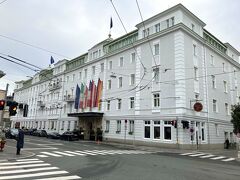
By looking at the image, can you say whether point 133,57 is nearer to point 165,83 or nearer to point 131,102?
point 131,102

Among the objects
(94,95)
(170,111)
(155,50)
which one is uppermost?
(155,50)

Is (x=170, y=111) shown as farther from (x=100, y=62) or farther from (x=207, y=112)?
(x=100, y=62)

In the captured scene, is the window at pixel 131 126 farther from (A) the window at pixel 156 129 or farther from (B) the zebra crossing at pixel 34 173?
(B) the zebra crossing at pixel 34 173

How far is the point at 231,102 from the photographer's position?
3888 cm

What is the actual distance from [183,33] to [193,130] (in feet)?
40.3

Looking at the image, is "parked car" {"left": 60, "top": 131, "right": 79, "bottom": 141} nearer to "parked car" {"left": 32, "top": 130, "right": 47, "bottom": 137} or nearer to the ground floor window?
"parked car" {"left": 32, "top": 130, "right": 47, "bottom": 137}

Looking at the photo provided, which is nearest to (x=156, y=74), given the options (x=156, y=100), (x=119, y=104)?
(x=156, y=100)

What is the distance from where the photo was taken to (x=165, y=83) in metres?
30.0

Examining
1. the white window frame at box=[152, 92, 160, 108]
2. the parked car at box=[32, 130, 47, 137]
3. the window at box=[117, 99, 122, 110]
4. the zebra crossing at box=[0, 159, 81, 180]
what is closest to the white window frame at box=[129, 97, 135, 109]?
the window at box=[117, 99, 122, 110]

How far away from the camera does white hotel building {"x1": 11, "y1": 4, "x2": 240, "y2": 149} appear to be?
28797 millimetres

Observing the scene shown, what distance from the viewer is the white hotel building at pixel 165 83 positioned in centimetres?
2880

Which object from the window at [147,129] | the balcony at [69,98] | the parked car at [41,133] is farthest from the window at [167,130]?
the parked car at [41,133]

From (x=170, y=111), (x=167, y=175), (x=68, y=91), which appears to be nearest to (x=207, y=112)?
(x=170, y=111)

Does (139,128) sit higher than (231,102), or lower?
lower
